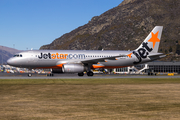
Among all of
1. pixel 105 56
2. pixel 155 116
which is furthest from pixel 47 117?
pixel 105 56

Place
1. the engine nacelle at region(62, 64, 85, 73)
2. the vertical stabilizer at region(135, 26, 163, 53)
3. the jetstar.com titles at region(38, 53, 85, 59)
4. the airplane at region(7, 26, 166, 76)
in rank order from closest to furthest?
1. the engine nacelle at region(62, 64, 85, 73)
2. the airplane at region(7, 26, 166, 76)
3. the jetstar.com titles at region(38, 53, 85, 59)
4. the vertical stabilizer at region(135, 26, 163, 53)

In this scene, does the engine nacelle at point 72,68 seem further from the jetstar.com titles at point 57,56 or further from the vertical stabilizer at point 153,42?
the vertical stabilizer at point 153,42

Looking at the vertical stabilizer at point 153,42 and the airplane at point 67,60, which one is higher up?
the vertical stabilizer at point 153,42

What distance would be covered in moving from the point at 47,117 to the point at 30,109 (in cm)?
209

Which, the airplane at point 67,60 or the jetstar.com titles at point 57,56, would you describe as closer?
the airplane at point 67,60

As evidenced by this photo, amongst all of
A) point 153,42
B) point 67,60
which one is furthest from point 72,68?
point 153,42

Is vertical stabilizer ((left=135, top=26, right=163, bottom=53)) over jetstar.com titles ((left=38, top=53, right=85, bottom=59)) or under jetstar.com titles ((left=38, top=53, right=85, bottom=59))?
over

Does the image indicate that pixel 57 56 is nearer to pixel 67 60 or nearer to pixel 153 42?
pixel 67 60

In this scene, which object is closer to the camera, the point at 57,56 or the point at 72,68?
A: the point at 72,68

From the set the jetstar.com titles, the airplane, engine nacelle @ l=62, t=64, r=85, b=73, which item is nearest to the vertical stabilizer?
the airplane

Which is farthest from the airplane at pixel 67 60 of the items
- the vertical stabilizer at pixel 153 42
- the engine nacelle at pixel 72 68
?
the vertical stabilizer at pixel 153 42

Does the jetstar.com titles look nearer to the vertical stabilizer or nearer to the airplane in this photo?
the airplane

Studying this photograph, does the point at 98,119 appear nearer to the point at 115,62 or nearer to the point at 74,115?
the point at 74,115

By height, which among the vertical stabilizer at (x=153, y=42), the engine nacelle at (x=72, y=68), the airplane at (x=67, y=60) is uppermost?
the vertical stabilizer at (x=153, y=42)
